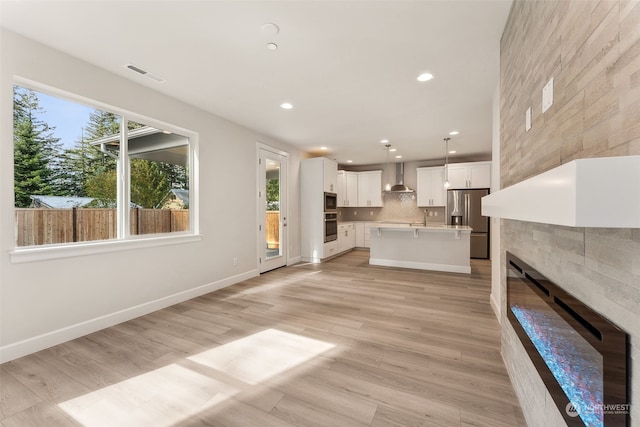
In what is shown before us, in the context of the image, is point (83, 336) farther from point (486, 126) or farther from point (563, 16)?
point (486, 126)

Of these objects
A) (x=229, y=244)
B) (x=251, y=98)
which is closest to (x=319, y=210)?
(x=229, y=244)

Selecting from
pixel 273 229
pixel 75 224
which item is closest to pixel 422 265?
pixel 273 229

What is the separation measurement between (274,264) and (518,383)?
14.3 ft

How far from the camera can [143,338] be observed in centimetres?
254

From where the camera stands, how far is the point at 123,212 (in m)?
2.98

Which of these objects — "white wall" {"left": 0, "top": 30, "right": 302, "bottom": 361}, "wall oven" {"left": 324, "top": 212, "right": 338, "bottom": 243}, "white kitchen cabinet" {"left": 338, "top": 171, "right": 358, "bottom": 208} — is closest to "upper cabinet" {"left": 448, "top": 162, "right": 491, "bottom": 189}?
"white kitchen cabinet" {"left": 338, "top": 171, "right": 358, "bottom": 208}

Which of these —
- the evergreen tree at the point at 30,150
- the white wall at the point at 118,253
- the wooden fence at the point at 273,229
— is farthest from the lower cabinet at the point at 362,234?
the evergreen tree at the point at 30,150

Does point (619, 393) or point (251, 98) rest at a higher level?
point (251, 98)

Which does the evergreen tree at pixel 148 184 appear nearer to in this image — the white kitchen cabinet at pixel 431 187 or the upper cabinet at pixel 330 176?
the upper cabinet at pixel 330 176

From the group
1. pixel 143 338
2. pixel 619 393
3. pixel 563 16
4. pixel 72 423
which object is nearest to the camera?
pixel 619 393

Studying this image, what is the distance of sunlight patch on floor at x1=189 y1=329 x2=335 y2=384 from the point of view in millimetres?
2027

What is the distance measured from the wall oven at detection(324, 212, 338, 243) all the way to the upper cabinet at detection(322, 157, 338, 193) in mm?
610

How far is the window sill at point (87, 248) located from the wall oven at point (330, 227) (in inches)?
133

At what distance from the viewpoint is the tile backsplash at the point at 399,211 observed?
7625mm
